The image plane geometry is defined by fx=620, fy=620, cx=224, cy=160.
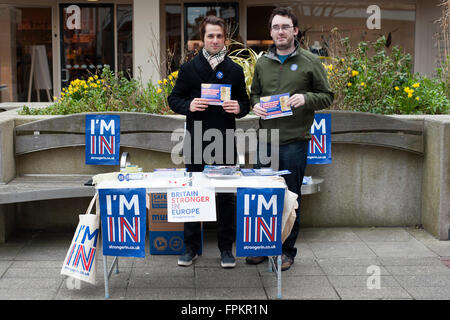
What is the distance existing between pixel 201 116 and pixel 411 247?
239 cm

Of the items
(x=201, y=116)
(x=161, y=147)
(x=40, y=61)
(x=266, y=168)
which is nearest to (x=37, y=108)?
(x=161, y=147)

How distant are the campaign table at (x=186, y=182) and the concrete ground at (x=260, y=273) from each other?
29 centimetres

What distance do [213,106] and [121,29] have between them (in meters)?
9.69

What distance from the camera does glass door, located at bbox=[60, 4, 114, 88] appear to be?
14.0 metres

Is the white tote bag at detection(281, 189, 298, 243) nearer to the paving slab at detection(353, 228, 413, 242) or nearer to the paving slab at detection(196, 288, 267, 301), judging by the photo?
the paving slab at detection(196, 288, 267, 301)

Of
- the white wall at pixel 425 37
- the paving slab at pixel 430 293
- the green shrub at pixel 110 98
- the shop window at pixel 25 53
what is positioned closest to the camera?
the paving slab at pixel 430 293

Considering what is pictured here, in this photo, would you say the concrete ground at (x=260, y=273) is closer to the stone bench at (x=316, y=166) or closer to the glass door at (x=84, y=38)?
the stone bench at (x=316, y=166)

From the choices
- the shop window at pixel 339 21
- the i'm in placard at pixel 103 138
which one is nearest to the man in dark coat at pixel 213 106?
the i'm in placard at pixel 103 138

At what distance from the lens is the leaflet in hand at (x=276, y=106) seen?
15.6 feet

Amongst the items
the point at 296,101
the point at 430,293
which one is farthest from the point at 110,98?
the point at 430,293

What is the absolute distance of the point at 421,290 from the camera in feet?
15.3

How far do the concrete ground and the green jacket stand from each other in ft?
3.78

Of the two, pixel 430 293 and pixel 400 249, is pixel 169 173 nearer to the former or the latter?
pixel 430 293

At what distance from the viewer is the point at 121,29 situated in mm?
14125
